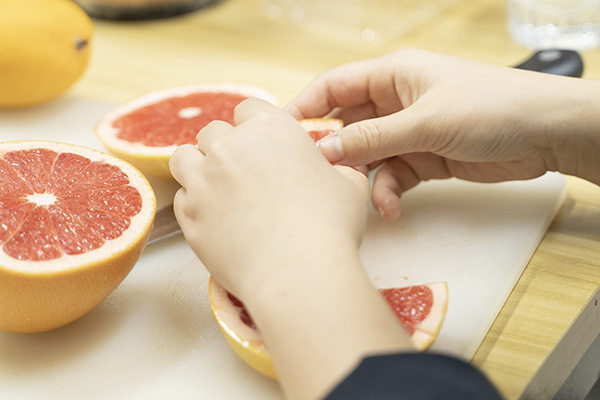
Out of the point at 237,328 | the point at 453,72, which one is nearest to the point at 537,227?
the point at 453,72

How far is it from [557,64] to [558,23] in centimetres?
46

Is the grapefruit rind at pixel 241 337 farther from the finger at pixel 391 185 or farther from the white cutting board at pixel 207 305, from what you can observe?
the finger at pixel 391 185

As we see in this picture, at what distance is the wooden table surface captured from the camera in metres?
0.81

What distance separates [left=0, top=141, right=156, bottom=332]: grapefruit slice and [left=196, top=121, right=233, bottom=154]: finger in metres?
0.09

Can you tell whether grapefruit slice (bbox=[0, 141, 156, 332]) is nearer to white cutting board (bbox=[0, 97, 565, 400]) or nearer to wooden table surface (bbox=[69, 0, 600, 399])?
white cutting board (bbox=[0, 97, 565, 400])

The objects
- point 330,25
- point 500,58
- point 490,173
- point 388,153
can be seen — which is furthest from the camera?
point 330,25

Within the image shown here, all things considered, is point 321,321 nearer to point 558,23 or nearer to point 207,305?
point 207,305

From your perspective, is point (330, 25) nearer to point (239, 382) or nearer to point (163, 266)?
point (163, 266)

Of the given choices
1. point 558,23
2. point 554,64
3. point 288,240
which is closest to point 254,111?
point 288,240

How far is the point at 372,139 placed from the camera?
33.4 inches

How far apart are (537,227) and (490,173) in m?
0.10

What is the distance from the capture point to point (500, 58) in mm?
1489

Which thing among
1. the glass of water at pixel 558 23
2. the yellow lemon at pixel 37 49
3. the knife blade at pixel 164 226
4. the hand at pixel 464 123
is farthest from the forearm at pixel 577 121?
the yellow lemon at pixel 37 49

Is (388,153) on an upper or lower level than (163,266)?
upper
